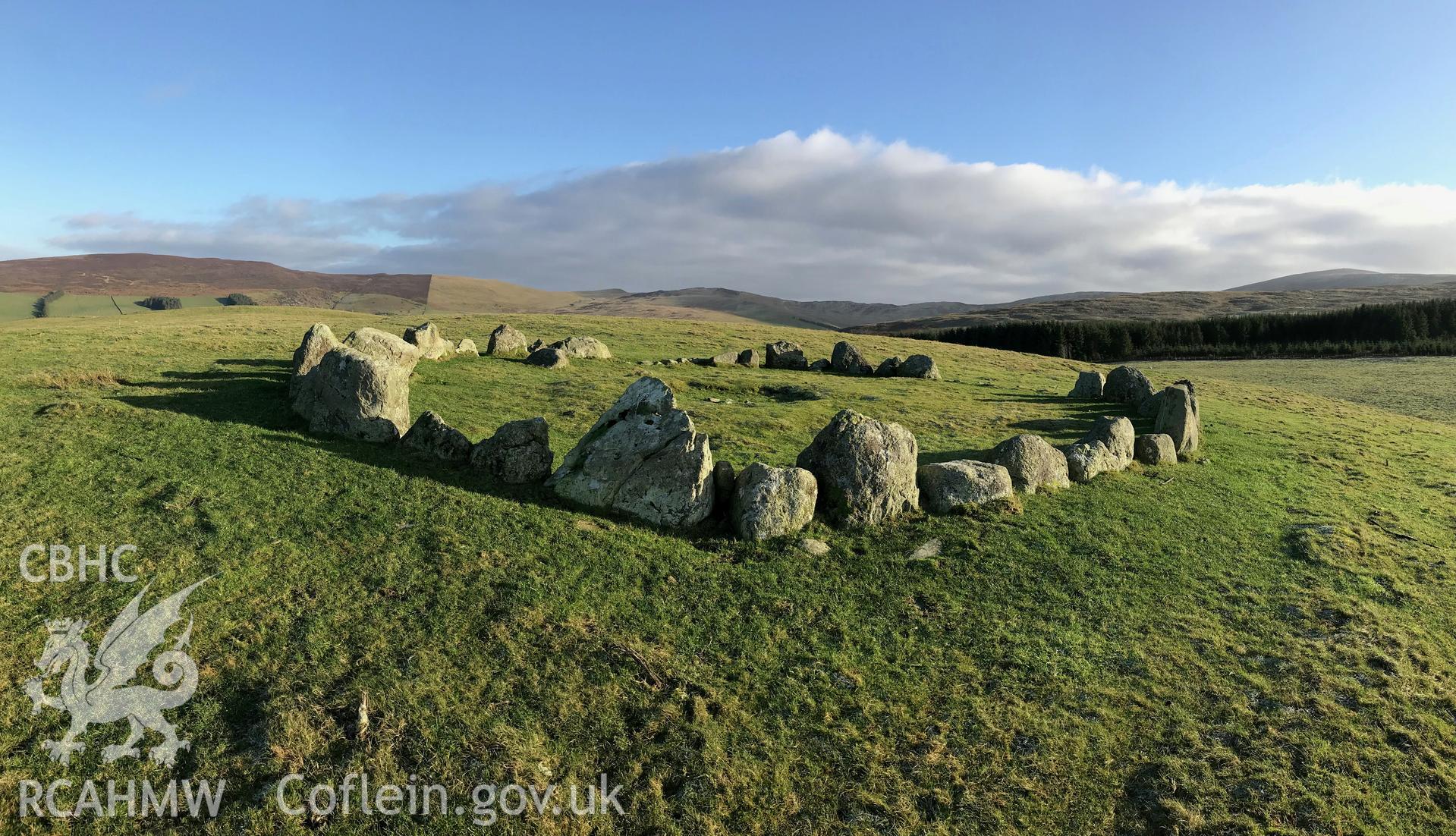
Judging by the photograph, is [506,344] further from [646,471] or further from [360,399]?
[646,471]

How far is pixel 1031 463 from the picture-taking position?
623 inches

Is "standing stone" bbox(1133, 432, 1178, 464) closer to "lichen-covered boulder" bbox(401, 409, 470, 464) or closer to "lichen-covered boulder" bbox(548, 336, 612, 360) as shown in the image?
"lichen-covered boulder" bbox(401, 409, 470, 464)

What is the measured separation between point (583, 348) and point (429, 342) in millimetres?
7376

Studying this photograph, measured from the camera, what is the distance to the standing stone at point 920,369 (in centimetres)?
3444

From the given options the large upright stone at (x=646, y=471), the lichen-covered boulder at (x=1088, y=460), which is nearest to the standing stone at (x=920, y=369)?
the lichen-covered boulder at (x=1088, y=460)

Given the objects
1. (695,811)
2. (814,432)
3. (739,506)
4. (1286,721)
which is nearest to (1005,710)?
(1286,721)

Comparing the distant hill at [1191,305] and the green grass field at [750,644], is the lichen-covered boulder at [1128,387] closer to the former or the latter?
the green grass field at [750,644]

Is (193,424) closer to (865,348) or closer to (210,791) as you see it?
(210,791)

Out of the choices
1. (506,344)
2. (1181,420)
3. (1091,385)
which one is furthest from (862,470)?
(506,344)

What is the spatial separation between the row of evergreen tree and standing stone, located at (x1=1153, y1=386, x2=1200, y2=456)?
2423 inches

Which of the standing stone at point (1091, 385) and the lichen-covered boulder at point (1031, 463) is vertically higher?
the standing stone at point (1091, 385)

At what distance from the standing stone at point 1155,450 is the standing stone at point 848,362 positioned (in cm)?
1688

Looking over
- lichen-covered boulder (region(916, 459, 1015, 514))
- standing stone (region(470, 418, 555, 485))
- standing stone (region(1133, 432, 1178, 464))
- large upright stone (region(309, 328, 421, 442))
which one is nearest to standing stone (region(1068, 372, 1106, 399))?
standing stone (region(1133, 432, 1178, 464))

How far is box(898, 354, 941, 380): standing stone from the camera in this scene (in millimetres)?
34438
